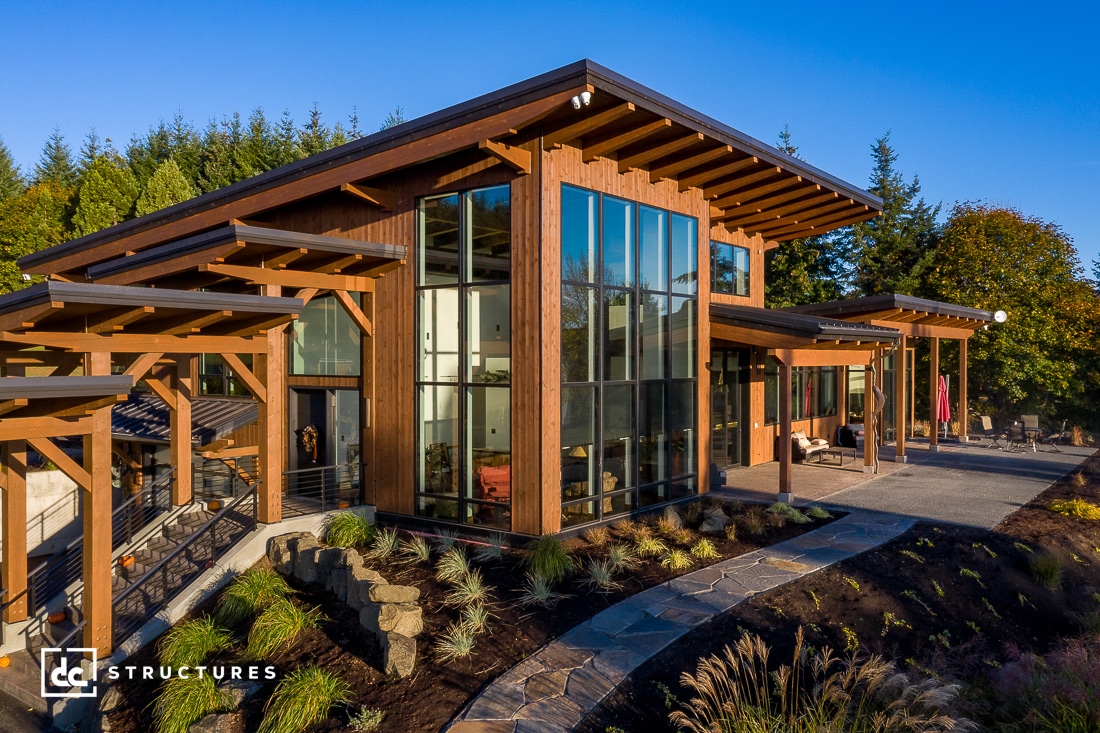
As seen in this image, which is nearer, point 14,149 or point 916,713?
point 916,713

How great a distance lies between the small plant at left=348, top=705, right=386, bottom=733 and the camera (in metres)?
4.82

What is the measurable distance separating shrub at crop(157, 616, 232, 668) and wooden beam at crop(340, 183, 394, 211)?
5.76m

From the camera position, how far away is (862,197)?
12.8 meters

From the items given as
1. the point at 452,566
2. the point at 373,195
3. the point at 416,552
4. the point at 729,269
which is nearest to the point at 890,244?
the point at 729,269

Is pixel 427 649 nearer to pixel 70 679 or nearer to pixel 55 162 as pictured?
pixel 70 679

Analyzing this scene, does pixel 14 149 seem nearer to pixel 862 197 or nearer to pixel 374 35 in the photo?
pixel 374 35

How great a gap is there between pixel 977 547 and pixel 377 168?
8.78m

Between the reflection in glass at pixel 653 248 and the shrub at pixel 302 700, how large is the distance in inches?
259

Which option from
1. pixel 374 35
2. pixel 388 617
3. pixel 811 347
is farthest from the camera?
pixel 374 35

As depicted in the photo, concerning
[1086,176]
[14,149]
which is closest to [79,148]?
[14,149]

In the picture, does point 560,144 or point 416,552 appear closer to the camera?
point 416,552

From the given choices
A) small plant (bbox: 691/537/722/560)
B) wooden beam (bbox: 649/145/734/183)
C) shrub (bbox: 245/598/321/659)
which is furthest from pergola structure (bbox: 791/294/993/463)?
shrub (bbox: 245/598/321/659)

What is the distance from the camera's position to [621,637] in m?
5.93

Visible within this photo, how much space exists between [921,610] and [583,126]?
244 inches
